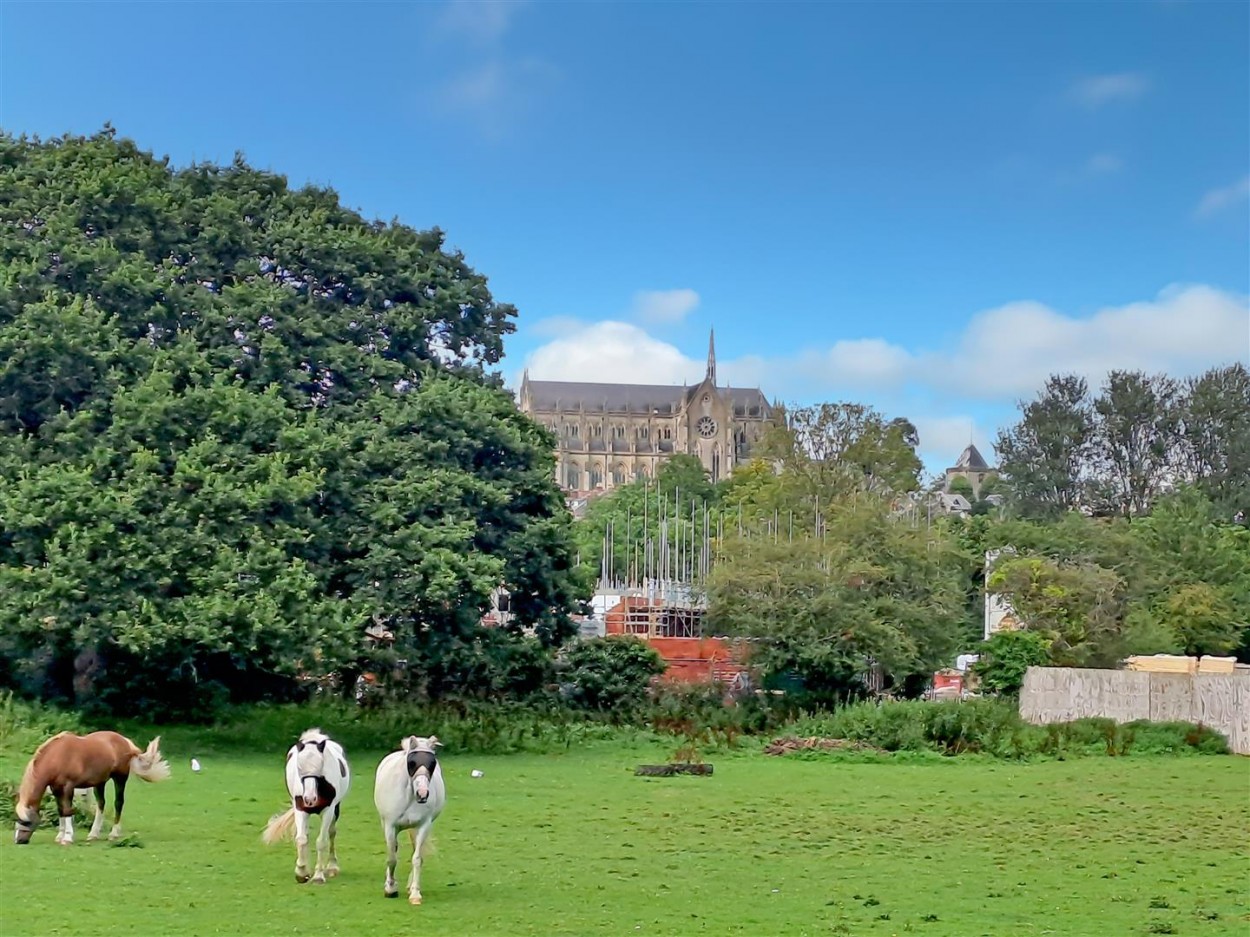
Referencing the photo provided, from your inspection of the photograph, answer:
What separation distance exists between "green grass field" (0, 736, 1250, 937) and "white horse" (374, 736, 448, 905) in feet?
0.95

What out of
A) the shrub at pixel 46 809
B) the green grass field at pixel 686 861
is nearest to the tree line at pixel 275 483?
the green grass field at pixel 686 861

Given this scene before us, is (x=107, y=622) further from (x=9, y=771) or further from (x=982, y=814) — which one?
(x=982, y=814)

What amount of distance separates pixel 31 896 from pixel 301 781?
2430 millimetres

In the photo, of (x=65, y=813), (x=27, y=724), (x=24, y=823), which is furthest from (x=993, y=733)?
(x=24, y=823)

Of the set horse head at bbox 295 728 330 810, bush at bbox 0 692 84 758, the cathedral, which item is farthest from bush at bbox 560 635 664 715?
the cathedral

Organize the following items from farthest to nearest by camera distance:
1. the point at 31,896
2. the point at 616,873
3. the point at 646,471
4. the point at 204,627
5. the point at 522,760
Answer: the point at 646,471
the point at 522,760
the point at 204,627
the point at 616,873
the point at 31,896

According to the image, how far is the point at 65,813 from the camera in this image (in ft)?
52.7

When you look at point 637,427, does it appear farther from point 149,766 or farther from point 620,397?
point 149,766

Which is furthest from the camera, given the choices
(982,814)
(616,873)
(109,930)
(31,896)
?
(982,814)

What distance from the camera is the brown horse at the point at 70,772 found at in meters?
15.9

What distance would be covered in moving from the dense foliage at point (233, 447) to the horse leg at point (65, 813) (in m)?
8.51

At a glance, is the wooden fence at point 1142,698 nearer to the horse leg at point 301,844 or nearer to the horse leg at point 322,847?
the horse leg at point 322,847

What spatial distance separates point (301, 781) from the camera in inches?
542

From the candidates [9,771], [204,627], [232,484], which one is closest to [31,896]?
[9,771]
